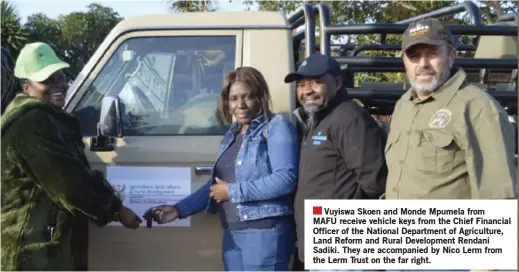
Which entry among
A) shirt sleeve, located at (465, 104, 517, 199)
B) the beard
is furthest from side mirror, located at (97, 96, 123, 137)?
shirt sleeve, located at (465, 104, 517, 199)

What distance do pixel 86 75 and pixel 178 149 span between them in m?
0.64

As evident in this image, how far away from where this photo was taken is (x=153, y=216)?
3350 mm

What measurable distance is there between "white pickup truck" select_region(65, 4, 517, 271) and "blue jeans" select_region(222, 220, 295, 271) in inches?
14.3

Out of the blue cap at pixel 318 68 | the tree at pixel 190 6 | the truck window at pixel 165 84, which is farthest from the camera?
the tree at pixel 190 6

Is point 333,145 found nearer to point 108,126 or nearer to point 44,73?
point 108,126

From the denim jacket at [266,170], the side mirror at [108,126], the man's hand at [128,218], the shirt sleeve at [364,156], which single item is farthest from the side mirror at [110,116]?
the shirt sleeve at [364,156]

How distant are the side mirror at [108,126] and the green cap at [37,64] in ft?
0.93

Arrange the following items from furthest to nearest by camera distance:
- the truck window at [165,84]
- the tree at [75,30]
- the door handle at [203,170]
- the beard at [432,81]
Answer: the tree at [75,30], the truck window at [165,84], the door handle at [203,170], the beard at [432,81]

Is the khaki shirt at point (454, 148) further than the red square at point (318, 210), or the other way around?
the red square at point (318, 210)

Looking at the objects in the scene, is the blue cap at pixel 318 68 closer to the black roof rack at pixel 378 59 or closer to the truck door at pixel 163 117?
the black roof rack at pixel 378 59

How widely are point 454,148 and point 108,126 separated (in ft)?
5.53

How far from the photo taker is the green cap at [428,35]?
2.60 meters

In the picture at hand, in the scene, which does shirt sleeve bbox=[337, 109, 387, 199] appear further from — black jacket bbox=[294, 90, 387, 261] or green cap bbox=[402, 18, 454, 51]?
green cap bbox=[402, 18, 454, 51]
